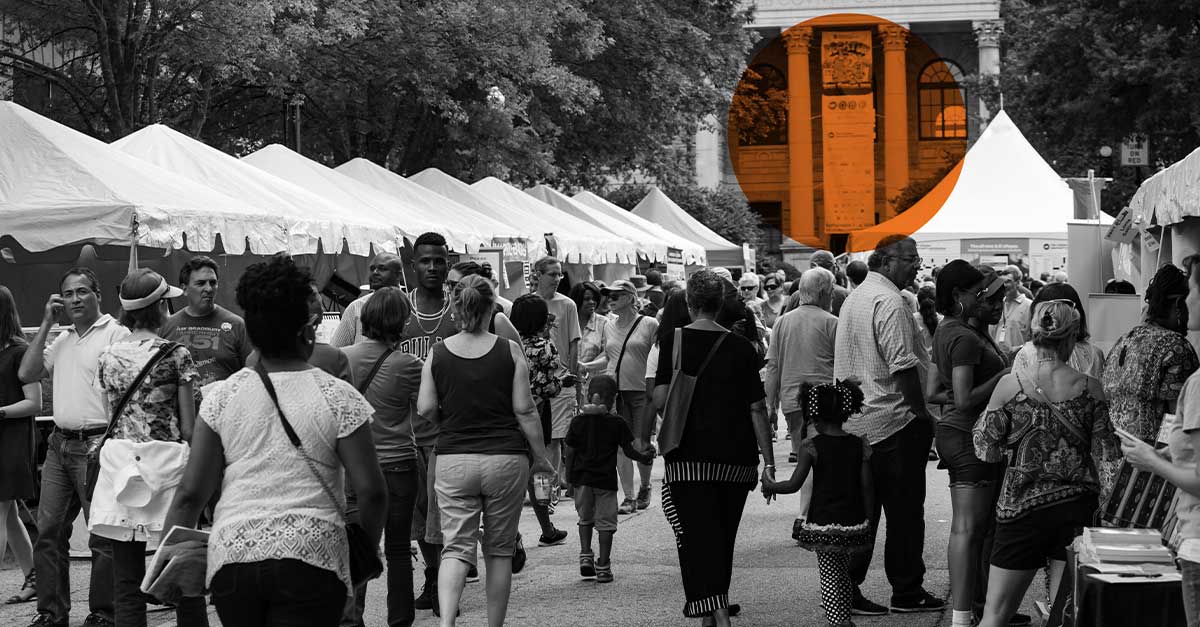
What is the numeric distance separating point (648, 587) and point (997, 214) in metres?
17.0

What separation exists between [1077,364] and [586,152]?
26573mm

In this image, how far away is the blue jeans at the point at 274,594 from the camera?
4.55m

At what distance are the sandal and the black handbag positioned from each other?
17.8ft

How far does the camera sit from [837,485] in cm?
788

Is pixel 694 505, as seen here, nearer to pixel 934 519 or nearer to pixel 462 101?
pixel 934 519

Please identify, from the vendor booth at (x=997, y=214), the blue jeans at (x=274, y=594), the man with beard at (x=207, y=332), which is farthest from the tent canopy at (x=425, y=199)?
the blue jeans at (x=274, y=594)

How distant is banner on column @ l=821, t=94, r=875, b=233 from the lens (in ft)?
101

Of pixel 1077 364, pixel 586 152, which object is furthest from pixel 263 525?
pixel 586 152

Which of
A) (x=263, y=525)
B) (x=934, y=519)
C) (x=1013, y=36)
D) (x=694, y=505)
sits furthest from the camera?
(x=1013, y=36)

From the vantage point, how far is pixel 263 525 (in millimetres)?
4598

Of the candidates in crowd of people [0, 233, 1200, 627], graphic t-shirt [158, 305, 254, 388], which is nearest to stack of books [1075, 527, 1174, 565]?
crowd of people [0, 233, 1200, 627]

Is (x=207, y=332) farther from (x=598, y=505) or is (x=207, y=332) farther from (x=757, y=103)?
(x=757, y=103)

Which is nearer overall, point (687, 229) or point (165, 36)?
point (165, 36)
